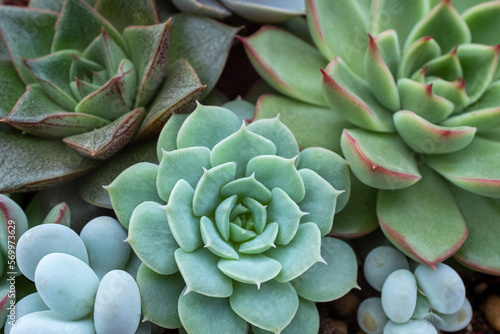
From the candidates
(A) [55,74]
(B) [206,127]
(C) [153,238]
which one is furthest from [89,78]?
(C) [153,238]

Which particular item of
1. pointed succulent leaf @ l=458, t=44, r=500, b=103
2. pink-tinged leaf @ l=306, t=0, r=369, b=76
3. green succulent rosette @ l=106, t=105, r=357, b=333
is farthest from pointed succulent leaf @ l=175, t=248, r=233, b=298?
pointed succulent leaf @ l=458, t=44, r=500, b=103

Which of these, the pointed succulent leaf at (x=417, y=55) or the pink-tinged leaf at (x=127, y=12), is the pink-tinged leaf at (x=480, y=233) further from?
the pink-tinged leaf at (x=127, y=12)

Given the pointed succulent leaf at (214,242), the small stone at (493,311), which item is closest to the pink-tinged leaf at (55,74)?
the pointed succulent leaf at (214,242)

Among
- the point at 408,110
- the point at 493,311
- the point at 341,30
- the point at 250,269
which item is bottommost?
the point at 493,311

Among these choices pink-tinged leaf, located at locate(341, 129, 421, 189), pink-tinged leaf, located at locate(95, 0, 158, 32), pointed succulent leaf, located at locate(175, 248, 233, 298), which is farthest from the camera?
pink-tinged leaf, located at locate(95, 0, 158, 32)

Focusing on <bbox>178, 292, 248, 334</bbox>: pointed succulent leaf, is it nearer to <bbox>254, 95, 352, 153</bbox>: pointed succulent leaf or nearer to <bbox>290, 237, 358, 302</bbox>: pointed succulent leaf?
<bbox>290, 237, 358, 302</bbox>: pointed succulent leaf

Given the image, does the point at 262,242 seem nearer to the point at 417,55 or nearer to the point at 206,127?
the point at 206,127

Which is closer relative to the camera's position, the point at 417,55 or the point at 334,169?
the point at 334,169
